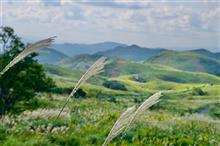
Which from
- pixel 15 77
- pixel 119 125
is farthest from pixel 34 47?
pixel 15 77

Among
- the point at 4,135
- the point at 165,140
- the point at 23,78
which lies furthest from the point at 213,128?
the point at 4,135

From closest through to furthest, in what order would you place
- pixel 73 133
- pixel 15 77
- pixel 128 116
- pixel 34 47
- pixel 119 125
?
pixel 119 125 → pixel 34 47 → pixel 128 116 → pixel 73 133 → pixel 15 77

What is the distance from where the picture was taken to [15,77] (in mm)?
19062

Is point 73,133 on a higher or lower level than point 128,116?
lower

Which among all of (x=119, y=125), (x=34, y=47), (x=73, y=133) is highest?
(x=34, y=47)

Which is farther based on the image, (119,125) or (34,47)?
(34,47)

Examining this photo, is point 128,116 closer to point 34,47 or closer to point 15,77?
point 34,47

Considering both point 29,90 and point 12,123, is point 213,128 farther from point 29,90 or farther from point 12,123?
point 12,123

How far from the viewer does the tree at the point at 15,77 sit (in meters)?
18.8

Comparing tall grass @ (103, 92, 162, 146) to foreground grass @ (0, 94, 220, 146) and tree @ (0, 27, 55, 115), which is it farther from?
tree @ (0, 27, 55, 115)

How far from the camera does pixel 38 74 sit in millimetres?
19688

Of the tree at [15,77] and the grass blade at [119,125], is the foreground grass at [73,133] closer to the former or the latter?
the tree at [15,77]

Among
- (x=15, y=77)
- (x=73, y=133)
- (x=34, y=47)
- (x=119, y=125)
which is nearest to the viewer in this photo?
(x=119, y=125)

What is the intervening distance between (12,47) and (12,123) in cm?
611
